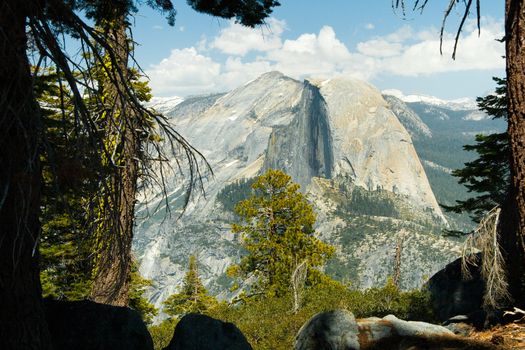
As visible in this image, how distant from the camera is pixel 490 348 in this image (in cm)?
498

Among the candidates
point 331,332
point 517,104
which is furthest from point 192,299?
point 517,104

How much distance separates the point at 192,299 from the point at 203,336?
1490 inches

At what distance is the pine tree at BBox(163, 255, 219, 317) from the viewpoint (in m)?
41.2

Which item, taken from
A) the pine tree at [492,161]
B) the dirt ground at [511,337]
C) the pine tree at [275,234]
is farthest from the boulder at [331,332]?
the pine tree at [275,234]

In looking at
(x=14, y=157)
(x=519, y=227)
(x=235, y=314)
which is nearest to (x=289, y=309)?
(x=235, y=314)

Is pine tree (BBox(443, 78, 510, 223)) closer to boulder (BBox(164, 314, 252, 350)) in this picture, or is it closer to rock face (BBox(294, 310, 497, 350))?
rock face (BBox(294, 310, 497, 350))

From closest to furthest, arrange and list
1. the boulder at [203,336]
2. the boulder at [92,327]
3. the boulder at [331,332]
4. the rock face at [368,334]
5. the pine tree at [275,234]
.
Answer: the boulder at [92,327] → the rock face at [368,334] → the boulder at [203,336] → the boulder at [331,332] → the pine tree at [275,234]

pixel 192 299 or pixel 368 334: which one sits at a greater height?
pixel 368 334

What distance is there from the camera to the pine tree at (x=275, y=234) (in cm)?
2534

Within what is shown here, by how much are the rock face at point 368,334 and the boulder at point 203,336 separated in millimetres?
1452

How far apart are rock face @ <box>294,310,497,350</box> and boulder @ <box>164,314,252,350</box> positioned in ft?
4.76

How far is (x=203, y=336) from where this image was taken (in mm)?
6691

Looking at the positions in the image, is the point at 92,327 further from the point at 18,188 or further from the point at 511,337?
the point at 511,337

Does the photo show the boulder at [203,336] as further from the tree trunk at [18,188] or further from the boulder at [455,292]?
the boulder at [455,292]
